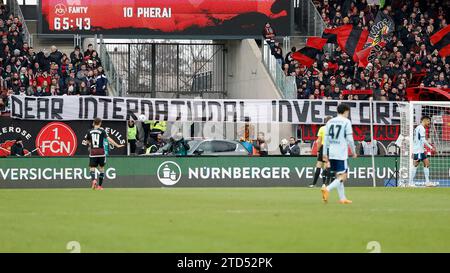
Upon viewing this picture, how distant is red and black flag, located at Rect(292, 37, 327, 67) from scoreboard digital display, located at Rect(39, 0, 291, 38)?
4.23 metres

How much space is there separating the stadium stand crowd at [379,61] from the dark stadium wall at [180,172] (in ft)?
23.1

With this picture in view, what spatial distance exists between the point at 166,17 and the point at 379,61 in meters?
9.50

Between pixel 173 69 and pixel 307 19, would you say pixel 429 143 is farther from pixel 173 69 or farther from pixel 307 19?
pixel 173 69

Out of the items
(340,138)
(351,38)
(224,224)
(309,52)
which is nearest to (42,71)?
(309,52)

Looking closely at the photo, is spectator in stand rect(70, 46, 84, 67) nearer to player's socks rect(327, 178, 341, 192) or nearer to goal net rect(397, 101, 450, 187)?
goal net rect(397, 101, 450, 187)

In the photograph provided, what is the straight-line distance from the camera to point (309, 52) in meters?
45.2

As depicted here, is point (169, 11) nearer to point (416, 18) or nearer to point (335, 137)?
point (416, 18)

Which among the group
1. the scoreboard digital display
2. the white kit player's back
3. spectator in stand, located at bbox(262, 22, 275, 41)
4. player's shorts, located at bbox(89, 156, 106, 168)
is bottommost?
player's shorts, located at bbox(89, 156, 106, 168)

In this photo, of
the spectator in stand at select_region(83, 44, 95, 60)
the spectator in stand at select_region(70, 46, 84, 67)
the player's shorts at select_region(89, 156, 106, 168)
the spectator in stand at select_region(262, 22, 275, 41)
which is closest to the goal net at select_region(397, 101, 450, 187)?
the player's shorts at select_region(89, 156, 106, 168)

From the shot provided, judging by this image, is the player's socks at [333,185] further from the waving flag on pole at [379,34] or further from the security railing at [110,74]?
the security railing at [110,74]

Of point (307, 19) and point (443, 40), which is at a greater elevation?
point (307, 19)

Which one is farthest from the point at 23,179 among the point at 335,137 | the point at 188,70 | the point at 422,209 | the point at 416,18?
the point at 188,70

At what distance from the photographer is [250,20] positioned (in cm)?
4925

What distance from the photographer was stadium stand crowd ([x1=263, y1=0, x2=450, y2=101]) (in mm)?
44781
